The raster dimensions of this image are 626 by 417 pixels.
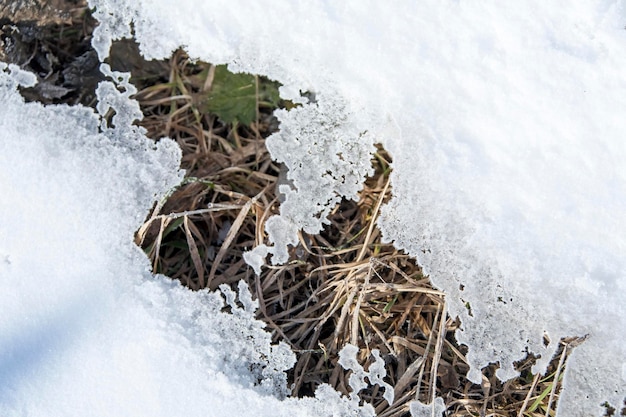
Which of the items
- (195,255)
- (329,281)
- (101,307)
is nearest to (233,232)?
(195,255)

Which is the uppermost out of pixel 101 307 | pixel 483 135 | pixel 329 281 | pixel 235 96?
pixel 483 135

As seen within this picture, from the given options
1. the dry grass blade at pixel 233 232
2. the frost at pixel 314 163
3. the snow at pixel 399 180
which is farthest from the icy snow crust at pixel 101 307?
the frost at pixel 314 163

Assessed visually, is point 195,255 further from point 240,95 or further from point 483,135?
point 483,135

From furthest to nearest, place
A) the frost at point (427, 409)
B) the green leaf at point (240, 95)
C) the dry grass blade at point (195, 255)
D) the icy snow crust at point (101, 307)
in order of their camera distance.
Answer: the green leaf at point (240, 95), the dry grass blade at point (195, 255), the frost at point (427, 409), the icy snow crust at point (101, 307)

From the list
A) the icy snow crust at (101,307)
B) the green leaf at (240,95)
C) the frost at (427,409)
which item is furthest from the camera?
the green leaf at (240,95)

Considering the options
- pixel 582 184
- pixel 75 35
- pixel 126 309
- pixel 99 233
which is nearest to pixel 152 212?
pixel 99 233

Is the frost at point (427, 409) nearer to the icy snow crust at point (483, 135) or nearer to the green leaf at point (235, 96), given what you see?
the icy snow crust at point (483, 135)

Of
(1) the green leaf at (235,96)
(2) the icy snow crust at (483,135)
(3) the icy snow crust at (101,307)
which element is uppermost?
(2) the icy snow crust at (483,135)

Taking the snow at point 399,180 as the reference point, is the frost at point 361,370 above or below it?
below

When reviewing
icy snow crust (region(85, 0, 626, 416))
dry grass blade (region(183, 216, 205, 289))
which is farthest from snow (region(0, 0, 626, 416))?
dry grass blade (region(183, 216, 205, 289))
